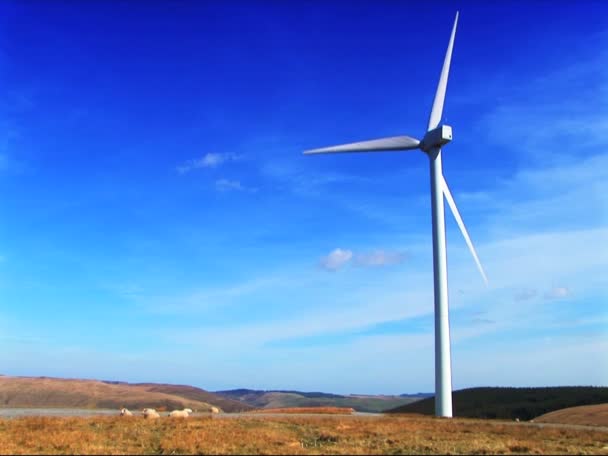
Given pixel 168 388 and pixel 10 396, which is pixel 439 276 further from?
pixel 168 388

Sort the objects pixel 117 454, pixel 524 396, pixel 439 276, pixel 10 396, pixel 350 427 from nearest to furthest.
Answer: pixel 117 454, pixel 350 427, pixel 439 276, pixel 524 396, pixel 10 396

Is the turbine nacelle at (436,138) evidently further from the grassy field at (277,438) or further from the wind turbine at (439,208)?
the grassy field at (277,438)

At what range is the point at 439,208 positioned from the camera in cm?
4791

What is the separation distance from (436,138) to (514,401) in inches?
1938

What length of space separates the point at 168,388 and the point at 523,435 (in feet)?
414

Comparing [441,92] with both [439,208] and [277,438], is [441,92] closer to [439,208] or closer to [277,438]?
[439,208]

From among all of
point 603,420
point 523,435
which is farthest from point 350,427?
point 603,420

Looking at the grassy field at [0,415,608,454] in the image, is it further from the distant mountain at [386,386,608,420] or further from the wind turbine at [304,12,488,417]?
the distant mountain at [386,386,608,420]

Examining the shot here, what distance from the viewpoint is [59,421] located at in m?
36.8

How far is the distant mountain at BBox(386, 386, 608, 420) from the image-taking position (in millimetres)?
68438

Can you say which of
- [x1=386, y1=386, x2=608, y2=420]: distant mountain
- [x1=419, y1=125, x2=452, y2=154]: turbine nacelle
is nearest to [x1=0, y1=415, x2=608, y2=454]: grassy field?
[x1=419, y1=125, x2=452, y2=154]: turbine nacelle

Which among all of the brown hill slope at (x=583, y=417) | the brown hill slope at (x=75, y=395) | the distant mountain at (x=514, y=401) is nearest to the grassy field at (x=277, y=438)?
the brown hill slope at (x=583, y=417)

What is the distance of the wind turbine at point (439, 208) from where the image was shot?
4441 cm

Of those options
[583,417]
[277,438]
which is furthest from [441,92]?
[277,438]
